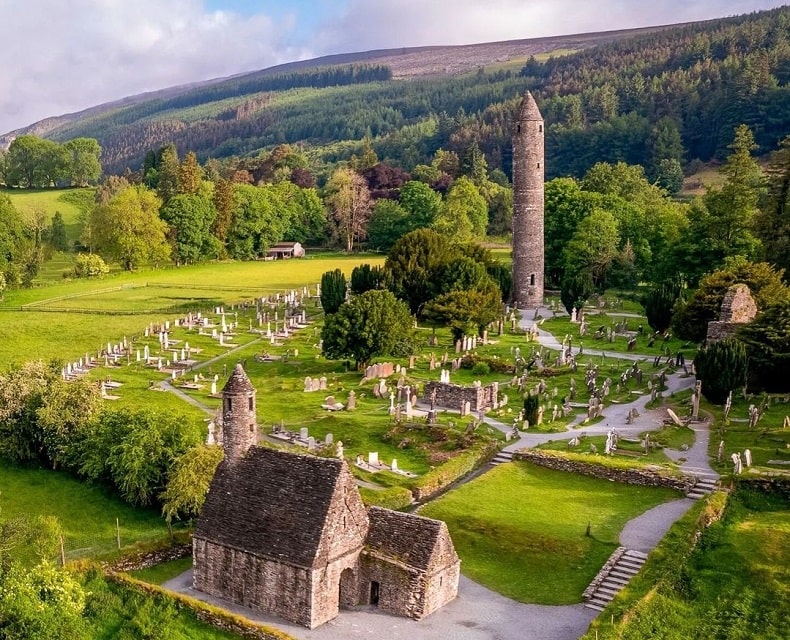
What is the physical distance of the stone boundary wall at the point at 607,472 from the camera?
30.5m

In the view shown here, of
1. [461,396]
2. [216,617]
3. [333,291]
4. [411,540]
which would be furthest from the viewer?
[333,291]

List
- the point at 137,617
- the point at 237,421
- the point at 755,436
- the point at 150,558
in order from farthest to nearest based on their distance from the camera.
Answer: the point at 755,436
the point at 150,558
the point at 237,421
the point at 137,617

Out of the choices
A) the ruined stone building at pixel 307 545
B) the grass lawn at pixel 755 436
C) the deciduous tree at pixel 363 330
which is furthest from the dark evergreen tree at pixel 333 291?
the ruined stone building at pixel 307 545

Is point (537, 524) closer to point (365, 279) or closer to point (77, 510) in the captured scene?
point (77, 510)

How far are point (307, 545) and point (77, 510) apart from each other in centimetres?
1318

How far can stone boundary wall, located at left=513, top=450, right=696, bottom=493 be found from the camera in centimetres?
3051

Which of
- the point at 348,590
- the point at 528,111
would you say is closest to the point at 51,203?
the point at 528,111

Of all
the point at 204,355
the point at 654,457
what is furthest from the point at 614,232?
the point at 654,457

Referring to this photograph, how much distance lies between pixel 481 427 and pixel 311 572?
17.1 meters

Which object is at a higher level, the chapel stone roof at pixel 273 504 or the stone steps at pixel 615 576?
the chapel stone roof at pixel 273 504

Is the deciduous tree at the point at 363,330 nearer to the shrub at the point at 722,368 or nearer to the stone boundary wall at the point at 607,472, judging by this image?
the stone boundary wall at the point at 607,472

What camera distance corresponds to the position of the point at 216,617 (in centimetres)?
2223

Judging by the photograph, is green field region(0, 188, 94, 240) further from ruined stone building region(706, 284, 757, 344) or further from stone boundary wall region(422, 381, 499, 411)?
ruined stone building region(706, 284, 757, 344)

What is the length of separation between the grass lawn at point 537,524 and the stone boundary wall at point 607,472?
0.32m
